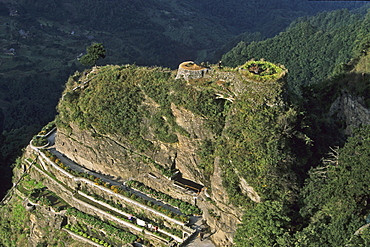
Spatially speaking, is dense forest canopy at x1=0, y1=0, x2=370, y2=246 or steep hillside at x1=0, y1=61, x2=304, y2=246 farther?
steep hillside at x1=0, y1=61, x2=304, y2=246

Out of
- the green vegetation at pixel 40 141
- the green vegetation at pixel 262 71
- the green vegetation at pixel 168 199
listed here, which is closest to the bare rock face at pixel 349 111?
the green vegetation at pixel 262 71

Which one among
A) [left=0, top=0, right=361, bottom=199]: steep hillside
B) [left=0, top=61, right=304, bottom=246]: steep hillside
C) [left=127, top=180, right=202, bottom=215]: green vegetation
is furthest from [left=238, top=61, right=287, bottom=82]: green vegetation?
[left=0, top=0, right=361, bottom=199]: steep hillside

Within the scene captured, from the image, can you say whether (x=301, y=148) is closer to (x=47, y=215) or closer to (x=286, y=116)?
(x=286, y=116)

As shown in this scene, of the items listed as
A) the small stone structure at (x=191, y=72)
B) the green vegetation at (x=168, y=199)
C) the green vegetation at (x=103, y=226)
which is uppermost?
the small stone structure at (x=191, y=72)

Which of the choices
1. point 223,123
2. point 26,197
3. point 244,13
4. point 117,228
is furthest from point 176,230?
point 244,13

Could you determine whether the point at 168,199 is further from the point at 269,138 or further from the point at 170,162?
the point at 269,138

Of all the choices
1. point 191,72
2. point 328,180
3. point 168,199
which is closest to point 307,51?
point 191,72

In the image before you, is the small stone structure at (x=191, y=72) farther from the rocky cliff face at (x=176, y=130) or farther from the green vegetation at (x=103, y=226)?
the green vegetation at (x=103, y=226)

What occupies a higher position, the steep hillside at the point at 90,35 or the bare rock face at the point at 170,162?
the bare rock face at the point at 170,162

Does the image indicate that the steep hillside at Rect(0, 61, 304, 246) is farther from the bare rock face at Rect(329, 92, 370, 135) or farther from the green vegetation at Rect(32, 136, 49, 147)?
the bare rock face at Rect(329, 92, 370, 135)
